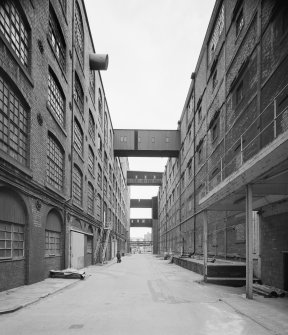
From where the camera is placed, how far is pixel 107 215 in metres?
46.2

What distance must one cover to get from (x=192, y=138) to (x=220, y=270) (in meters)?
20.4

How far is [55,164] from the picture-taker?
20.9 metres

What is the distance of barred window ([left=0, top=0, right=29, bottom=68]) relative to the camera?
13809 millimetres

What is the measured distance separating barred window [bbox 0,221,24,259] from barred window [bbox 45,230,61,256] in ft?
12.6

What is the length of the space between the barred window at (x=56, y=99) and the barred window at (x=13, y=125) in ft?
13.8

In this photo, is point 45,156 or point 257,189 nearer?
point 257,189

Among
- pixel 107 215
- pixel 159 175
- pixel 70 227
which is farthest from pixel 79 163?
pixel 159 175

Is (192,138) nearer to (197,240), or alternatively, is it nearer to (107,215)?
(197,240)

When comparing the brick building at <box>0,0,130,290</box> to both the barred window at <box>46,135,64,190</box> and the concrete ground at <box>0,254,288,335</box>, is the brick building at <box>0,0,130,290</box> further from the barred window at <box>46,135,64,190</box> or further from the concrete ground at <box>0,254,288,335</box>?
the concrete ground at <box>0,254,288,335</box>

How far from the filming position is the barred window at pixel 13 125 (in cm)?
1355

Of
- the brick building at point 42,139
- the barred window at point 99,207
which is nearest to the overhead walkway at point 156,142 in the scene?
the barred window at point 99,207

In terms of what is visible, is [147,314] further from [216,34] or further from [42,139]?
[216,34]

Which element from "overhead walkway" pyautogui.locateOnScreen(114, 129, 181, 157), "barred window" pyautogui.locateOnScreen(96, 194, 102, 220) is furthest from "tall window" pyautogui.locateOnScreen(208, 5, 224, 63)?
"overhead walkway" pyautogui.locateOnScreen(114, 129, 181, 157)

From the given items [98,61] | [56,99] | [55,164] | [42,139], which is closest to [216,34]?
[98,61]
